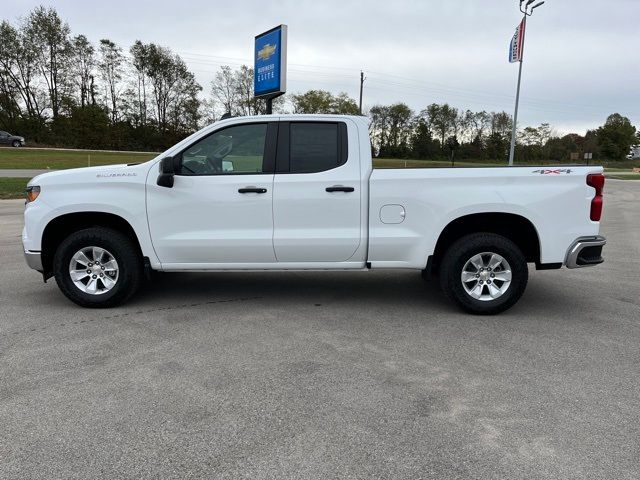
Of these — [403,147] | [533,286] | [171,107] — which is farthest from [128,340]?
[403,147]

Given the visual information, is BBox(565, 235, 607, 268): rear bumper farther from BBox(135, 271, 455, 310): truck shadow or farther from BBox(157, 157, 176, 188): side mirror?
BBox(157, 157, 176, 188): side mirror

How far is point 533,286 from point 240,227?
3.90m

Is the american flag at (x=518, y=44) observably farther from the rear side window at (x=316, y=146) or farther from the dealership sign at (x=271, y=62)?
the rear side window at (x=316, y=146)

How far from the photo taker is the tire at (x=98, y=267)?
5184 millimetres

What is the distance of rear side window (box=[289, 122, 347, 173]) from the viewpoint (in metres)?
5.13

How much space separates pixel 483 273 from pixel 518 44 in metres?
23.5

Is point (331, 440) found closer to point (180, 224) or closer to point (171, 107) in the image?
point (180, 224)


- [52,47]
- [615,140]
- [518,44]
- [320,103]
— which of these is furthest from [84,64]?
[615,140]

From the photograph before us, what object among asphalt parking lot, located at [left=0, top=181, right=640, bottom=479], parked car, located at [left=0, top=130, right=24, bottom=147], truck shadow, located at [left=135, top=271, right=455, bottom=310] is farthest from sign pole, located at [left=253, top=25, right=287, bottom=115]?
parked car, located at [left=0, top=130, right=24, bottom=147]

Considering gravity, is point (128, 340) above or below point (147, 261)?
below

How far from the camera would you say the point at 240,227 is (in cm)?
511

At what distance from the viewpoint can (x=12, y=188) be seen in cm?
1858

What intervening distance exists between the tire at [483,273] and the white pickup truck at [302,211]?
1 centimetres

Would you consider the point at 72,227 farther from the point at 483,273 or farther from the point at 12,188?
the point at 12,188
